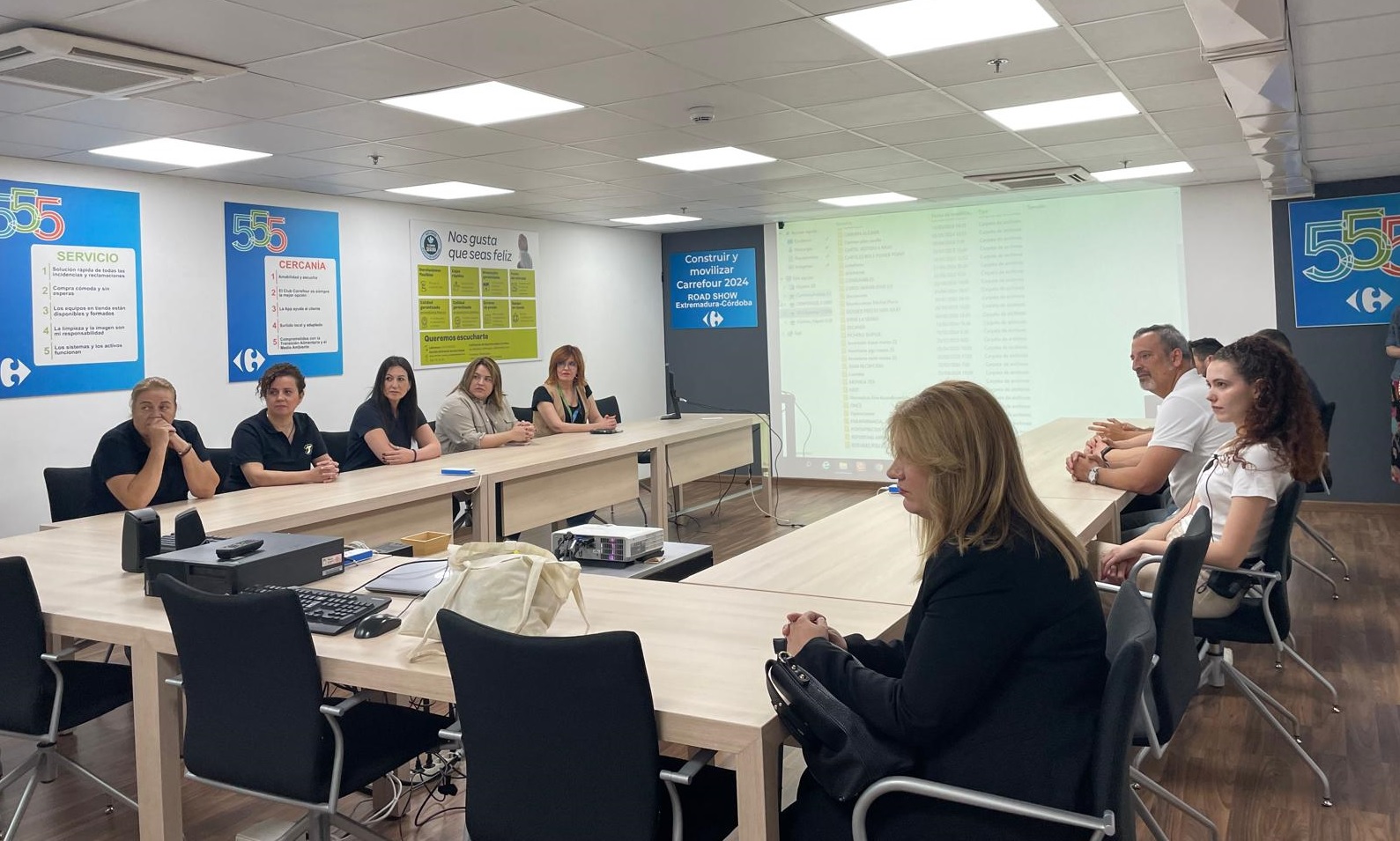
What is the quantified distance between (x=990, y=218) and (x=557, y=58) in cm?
547

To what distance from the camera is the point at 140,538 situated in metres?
2.71

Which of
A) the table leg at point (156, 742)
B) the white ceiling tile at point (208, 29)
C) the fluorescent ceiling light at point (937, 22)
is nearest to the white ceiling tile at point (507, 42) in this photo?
the white ceiling tile at point (208, 29)

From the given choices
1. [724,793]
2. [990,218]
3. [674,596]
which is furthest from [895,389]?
[724,793]

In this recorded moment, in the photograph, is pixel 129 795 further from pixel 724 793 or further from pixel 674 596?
pixel 724 793

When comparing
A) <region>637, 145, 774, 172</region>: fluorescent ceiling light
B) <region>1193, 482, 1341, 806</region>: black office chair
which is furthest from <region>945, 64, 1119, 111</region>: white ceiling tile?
<region>1193, 482, 1341, 806</region>: black office chair

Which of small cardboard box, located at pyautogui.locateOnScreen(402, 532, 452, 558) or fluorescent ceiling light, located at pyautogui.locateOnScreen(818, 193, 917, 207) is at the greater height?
fluorescent ceiling light, located at pyautogui.locateOnScreen(818, 193, 917, 207)

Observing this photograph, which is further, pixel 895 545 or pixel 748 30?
pixel 748 30

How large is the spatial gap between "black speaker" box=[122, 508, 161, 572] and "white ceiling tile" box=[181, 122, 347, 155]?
90.5 inches

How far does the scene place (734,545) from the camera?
6469 millimetres

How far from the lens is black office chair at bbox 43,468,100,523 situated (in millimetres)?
3977

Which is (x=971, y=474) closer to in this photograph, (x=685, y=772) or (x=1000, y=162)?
(x=685, y=772)

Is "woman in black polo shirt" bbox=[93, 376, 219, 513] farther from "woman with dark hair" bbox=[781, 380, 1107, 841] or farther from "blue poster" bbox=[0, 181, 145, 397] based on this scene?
"woman with dark hair" bbox=[781, 380, 1107, 841]

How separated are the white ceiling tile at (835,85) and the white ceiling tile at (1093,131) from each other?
4.25ft

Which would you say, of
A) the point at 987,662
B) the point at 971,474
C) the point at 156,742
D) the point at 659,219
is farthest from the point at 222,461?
the point at 659,219
